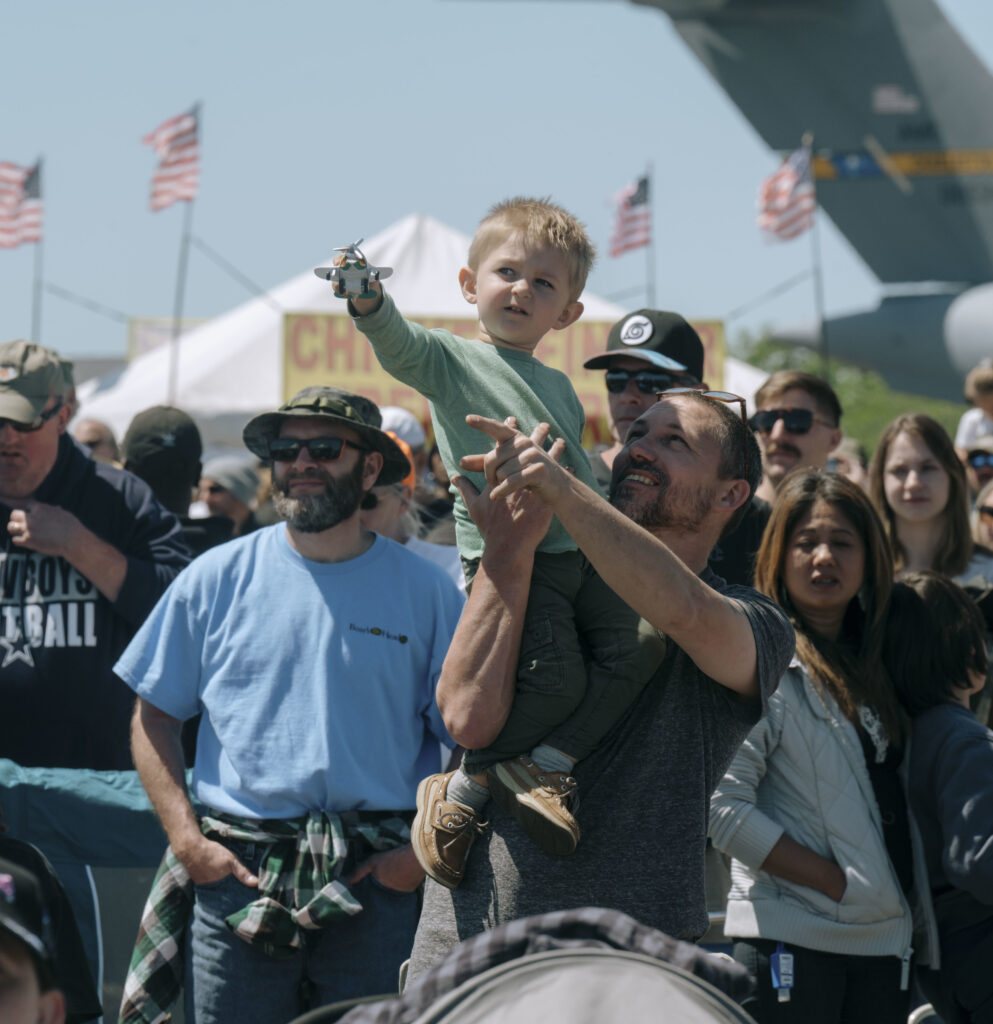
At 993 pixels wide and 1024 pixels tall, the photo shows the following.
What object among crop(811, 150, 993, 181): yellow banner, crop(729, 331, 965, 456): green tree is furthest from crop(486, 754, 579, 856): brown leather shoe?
crop(729, 331, 965, 456): green tree

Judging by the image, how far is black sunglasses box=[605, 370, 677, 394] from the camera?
4.11 meters

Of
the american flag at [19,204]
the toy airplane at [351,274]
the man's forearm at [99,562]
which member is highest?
the american flag at [19,204]

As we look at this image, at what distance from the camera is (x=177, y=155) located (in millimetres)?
18906

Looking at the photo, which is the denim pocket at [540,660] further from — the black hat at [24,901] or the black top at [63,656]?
the black top at [63,656]

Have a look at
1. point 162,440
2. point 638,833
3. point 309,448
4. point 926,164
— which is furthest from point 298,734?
point 926,164

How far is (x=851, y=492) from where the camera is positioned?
3.68m

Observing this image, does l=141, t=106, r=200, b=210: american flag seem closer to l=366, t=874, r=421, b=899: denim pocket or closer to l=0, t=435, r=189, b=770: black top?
l=0, t=435, r=189, b=770: black top

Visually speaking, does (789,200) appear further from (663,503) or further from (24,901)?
(24,901)

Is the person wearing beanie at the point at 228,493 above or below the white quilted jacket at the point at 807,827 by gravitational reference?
above

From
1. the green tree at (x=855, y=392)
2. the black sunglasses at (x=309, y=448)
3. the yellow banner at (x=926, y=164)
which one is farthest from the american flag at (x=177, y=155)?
the green tree at (x=855, y=392)

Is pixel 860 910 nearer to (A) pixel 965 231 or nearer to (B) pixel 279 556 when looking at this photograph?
(B) pixel 279 556

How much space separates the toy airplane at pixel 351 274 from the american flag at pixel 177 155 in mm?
17227

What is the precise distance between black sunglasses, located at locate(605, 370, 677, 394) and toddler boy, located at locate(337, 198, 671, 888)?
4.03 feet

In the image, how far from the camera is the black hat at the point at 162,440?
5.36m
